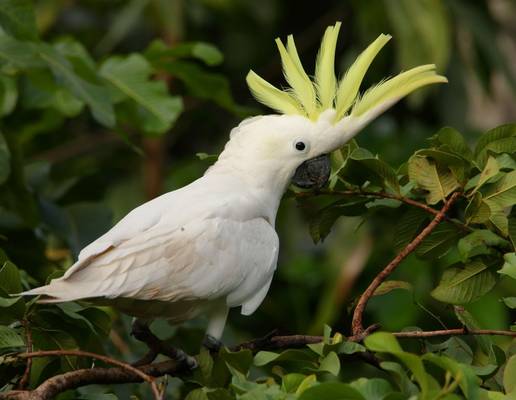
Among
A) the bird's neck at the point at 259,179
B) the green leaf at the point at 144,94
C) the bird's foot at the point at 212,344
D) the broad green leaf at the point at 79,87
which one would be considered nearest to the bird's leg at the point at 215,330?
the bird's foot at the point at 212,344

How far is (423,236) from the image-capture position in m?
1.71

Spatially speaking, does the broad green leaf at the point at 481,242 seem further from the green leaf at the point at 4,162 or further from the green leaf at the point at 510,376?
the green leaf at the point at 4,162

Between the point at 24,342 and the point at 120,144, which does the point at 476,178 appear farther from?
the point at 120,144

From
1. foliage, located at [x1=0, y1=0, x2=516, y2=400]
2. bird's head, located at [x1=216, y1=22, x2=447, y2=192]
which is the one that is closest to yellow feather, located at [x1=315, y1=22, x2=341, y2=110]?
bird's head, located at [x1=216, y1=22, x2=447, y2=192]

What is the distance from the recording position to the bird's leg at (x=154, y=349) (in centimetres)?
171

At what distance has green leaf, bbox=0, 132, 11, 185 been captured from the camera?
2.28 metres

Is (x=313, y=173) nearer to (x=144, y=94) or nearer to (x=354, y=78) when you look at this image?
(x=354, y=78)

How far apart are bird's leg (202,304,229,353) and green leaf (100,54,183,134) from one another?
82cm

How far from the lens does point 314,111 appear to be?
77.2 inches

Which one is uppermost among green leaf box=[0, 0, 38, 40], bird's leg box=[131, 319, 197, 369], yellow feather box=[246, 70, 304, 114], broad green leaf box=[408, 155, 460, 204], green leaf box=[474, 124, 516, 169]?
green leaf box=[0, 0, 38, 40]

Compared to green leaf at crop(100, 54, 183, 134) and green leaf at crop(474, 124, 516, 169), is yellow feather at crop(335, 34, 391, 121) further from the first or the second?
green leaf at crop(100, 54, 183, 134)

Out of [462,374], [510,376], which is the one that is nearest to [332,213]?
[510,376]

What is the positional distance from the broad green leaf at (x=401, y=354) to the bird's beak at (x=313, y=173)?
0.65m

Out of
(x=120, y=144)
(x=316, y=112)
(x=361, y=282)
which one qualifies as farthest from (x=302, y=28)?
(x=316, y=112)
